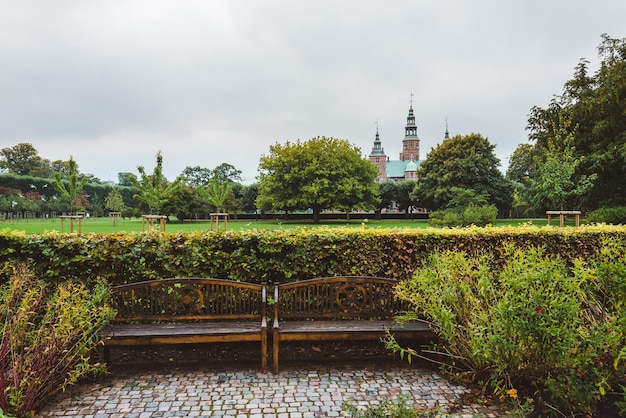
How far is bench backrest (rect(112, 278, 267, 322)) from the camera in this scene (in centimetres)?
459

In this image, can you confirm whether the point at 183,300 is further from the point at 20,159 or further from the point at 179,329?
the point at 20,159

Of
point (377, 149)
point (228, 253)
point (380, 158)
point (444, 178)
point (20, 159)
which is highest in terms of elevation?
point (377, 149)

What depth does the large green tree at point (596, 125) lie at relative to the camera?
20.7 m

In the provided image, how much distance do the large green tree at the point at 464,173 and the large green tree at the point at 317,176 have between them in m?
6.20

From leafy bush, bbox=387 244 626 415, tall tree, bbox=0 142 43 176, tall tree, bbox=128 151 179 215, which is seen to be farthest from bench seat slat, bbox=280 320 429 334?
tall tree, bbox=0 142 43 176

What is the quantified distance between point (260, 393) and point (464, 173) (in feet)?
126

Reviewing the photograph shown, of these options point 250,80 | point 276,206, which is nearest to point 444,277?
point 250,80

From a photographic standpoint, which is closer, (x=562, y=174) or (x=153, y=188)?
(x=562, y=174)

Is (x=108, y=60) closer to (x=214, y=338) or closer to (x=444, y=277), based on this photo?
(x=214, y=338)

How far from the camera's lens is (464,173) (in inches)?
1508

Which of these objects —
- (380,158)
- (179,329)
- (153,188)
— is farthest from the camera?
(380,158)

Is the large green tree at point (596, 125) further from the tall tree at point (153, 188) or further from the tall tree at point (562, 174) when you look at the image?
A: the tall tree at point (153, 188)

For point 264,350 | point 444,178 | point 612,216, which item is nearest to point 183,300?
point 264,350

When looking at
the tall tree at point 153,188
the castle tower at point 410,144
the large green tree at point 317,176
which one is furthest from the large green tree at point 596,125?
the castle tower at point 410,144
